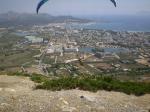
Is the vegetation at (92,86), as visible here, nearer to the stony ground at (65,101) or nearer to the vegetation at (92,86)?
the vegetation at (92,86)

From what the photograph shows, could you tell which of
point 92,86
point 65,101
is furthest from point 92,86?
point 65,101

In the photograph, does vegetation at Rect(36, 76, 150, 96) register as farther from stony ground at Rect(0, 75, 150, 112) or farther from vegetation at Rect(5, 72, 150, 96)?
stony ground at Rect(0, 75, 150, 112)

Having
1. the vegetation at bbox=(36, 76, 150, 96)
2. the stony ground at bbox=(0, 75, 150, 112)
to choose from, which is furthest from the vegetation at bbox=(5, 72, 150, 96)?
the stony ground at bbox=(0, 75, 150, 112)

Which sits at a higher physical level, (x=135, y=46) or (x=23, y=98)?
(x=23, y=98)

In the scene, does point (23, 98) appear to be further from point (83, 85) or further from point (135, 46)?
point (135, 46)

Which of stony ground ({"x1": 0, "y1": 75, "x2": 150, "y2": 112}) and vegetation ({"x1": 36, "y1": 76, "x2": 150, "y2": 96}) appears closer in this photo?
stony ground ({"x1": 0, "y1": 75, "x2": 150, "y2": 112})

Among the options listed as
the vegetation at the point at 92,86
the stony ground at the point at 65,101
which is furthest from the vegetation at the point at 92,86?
the stony ground at the point at 65,101

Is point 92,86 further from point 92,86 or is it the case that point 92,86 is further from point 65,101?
point 65,101

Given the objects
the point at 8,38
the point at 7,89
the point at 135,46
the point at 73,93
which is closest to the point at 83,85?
the point at 73,93
